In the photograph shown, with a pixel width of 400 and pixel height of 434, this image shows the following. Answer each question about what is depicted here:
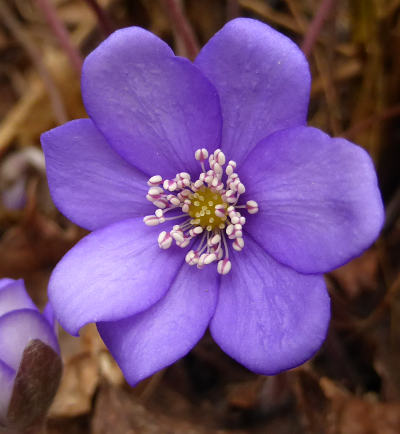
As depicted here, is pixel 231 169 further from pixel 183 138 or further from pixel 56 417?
pixel 56 417

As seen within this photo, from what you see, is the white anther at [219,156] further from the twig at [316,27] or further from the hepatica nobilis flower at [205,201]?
the twig at [316,27]

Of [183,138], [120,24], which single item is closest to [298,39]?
[120,24]

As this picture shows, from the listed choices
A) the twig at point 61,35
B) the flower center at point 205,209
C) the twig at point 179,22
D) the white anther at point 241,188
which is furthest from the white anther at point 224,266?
the twig at point 61,35

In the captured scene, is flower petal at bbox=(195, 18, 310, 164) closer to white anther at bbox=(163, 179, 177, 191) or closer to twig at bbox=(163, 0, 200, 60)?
white anther at bbox=(163, 179, 177, 191)

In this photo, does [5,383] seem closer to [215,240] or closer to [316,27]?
[215,240]

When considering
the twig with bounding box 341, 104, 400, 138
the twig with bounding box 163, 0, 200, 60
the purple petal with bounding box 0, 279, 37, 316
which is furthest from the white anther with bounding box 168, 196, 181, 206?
the twig with bounding box 341, 104, 400, 138

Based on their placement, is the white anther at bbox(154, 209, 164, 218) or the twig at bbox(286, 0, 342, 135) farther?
the twig at bbox(286, 0, 342, 135)
